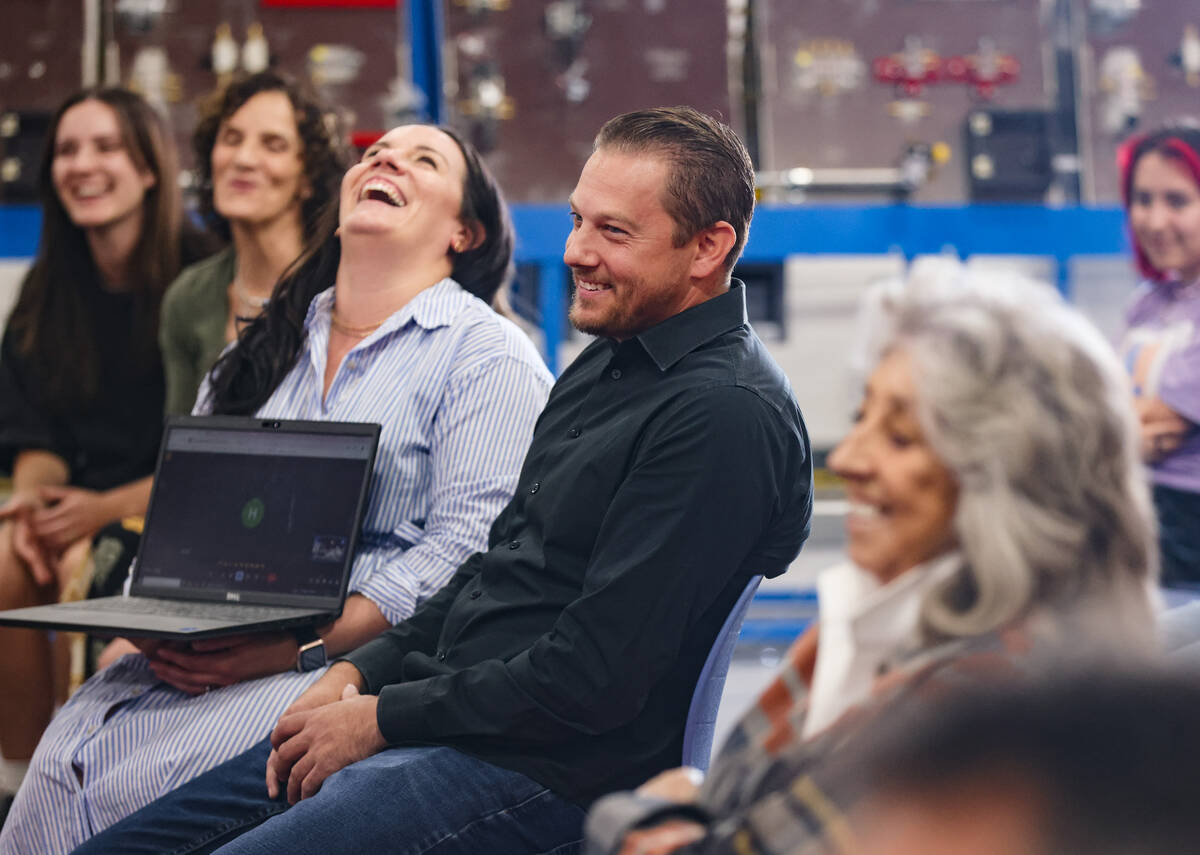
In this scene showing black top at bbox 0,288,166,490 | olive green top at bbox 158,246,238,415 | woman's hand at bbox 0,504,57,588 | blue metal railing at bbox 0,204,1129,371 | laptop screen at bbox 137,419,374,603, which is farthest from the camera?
blue metal railing at bbox 0,204,1129,371

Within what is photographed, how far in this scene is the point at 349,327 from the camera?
1.86m

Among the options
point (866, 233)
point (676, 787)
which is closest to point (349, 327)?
point (676, 787)

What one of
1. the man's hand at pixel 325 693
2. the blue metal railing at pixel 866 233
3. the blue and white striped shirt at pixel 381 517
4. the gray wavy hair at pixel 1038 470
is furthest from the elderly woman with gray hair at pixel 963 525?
the blue metal railing at pixel 866 233

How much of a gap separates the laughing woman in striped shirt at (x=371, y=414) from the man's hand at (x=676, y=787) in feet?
2.52

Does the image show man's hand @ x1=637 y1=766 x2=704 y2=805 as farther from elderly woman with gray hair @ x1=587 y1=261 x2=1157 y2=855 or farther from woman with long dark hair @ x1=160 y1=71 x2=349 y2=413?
woman with long dark hair @ x1=160 y1=71 x2=349 y2=413

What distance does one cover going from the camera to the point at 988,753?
2.03 feet

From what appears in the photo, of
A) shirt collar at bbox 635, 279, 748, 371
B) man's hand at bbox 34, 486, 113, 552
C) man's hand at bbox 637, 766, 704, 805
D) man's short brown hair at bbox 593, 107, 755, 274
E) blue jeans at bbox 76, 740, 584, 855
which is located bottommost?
blue jeans at bbox 76, 740, 584, 855

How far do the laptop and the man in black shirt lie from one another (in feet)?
0.61

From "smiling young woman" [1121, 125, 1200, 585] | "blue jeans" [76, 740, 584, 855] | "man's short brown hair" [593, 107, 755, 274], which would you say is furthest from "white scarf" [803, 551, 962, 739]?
"smiling young woman" [1121, 125, 1200, 585]

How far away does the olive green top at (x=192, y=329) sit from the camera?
91.4 inches

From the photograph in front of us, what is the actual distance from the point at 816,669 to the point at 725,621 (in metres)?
0.42

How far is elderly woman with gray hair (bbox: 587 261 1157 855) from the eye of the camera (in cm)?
64

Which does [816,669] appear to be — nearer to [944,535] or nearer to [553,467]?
[944,535]

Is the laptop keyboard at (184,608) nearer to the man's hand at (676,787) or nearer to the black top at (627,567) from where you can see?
the black top at (627,567)
